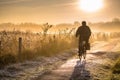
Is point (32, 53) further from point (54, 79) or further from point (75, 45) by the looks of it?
point (75, 45)

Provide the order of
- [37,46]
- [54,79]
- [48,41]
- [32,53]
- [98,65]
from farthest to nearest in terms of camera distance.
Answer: [48,41] → [37,46] → [32,53] → [98,65] → [54,79]

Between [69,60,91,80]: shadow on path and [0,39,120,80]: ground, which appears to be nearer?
[69,60,91,80]: shadow on path

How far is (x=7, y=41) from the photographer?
2512cm

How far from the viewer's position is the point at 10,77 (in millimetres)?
17422

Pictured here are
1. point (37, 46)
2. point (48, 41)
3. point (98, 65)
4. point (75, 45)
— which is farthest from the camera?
point (75, 45)

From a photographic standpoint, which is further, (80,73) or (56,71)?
(56,71)

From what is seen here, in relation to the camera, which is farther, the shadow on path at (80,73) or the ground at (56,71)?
the ground at (56,71)

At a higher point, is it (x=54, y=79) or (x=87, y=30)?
(x=87, y=30)

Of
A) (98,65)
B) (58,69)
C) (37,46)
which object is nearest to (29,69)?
(58,69)

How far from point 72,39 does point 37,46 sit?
40.6 feet

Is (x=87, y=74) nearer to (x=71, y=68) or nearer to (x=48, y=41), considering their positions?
(x=71, y=68)

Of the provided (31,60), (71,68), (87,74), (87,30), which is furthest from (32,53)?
(87,74)

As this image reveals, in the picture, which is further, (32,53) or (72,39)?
(72,39)

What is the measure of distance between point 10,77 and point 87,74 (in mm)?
3733
